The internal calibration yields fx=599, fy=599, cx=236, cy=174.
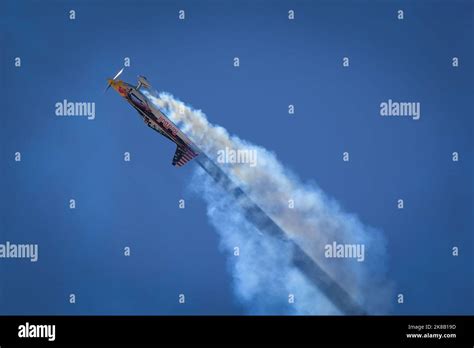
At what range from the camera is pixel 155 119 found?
6000mm

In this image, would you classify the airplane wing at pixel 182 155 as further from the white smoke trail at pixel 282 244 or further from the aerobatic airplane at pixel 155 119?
the white smoke trail at pixel 282 244

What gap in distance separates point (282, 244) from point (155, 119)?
1.78m

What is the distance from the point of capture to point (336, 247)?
6.00 m

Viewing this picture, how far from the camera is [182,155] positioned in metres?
6.02

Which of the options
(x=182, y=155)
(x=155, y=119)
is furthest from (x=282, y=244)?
(x=155, y=119)

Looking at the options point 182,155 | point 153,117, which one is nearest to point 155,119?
point 153,117

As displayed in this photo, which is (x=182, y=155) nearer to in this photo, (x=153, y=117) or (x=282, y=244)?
(x=153, y=117)

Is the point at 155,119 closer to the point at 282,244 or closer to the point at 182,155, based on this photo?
the point at 182,155

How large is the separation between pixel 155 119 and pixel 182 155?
0.45 m

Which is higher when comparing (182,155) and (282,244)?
(182,155)

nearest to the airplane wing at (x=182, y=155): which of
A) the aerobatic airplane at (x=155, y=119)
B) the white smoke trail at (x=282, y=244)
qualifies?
the aerobatic airplane at (x=155, y=119)

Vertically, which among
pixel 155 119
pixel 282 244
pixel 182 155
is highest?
pixel 155 119

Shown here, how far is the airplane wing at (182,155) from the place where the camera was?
19.7 feet
